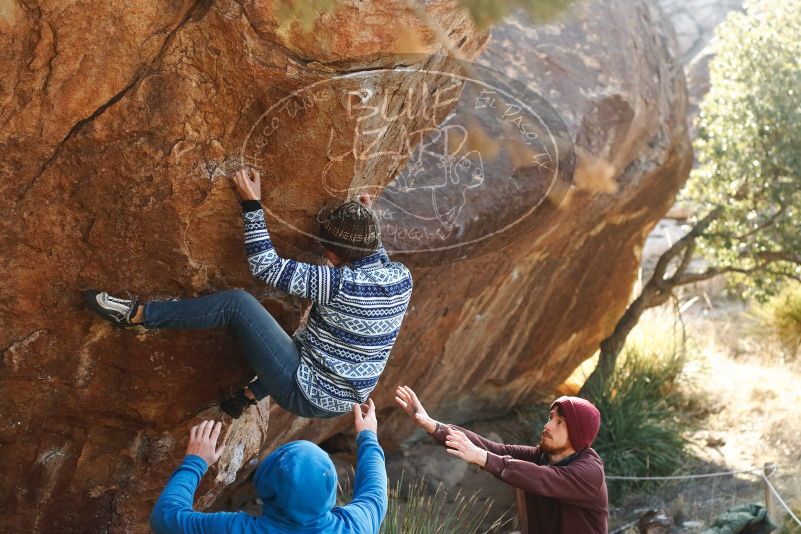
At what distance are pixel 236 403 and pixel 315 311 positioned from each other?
26.1 inches

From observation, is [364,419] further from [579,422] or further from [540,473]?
[579,422]

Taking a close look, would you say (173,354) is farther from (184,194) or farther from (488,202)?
(488,202)

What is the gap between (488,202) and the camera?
606 centimetres

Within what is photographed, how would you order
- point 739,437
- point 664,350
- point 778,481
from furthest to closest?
point 664,350
point 739,437
point 778,481

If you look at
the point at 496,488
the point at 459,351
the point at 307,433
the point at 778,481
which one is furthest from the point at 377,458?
the point at 778,481

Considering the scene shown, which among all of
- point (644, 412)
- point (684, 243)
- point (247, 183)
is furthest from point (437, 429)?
point (684, 243)

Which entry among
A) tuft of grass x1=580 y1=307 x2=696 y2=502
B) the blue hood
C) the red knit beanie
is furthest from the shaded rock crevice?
tuft of grass x1=580 y1=307 x2=696 y2=502

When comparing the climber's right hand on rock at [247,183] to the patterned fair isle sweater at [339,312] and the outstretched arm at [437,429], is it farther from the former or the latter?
the outstretched arm at [437,429]

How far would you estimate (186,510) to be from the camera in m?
3.11

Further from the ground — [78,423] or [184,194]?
[184,194]

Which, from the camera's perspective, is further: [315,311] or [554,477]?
[315,311]

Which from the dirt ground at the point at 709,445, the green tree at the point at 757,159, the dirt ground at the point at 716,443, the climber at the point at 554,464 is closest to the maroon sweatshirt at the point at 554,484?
the climber at the point at 554,464

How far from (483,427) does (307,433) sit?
2.39 m

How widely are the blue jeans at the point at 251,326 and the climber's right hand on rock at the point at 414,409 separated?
418 mm
